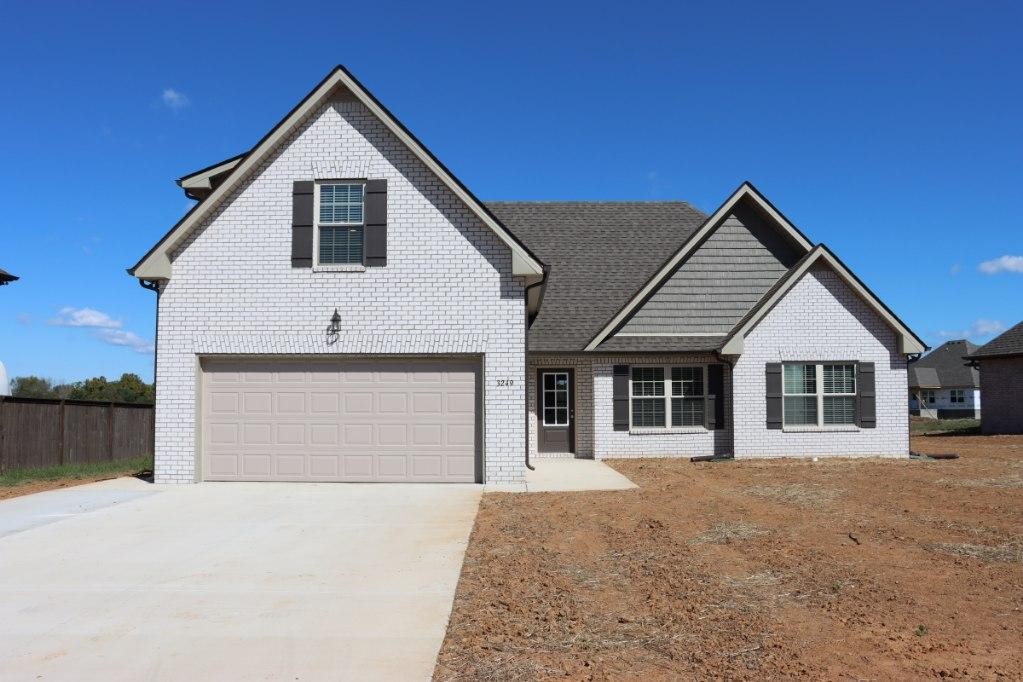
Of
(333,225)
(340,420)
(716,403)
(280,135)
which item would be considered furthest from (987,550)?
(280,135)

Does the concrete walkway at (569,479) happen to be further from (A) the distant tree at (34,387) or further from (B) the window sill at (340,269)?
(A) the distant tree at (34,387)

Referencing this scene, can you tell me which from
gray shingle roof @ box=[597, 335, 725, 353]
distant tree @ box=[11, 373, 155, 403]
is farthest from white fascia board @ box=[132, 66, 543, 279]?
distant tree @ box=[11, 373, 155, 403]

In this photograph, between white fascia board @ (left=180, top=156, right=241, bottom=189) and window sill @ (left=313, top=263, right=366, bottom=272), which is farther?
white fascia board @ (left=180, top=156, right=241, bottom=189)

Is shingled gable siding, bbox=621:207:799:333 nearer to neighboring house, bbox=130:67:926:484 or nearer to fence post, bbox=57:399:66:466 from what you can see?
neighboring house, bbox=130:67:926:484

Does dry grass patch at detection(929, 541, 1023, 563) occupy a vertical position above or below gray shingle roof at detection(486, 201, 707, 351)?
below

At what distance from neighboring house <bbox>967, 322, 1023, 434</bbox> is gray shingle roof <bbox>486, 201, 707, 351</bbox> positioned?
14.6 meters

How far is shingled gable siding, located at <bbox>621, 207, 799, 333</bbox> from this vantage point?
20.0 metres

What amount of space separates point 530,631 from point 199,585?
3321 mm

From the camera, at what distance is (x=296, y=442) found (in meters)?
14.3

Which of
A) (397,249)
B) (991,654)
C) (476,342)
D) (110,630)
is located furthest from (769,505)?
(110,630)

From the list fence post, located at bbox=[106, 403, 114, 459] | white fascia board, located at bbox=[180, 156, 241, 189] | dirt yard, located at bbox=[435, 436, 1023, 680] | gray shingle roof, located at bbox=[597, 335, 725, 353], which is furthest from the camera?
fence post, located at bbox=[106, 403, 114, 459]

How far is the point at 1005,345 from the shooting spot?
30781mm

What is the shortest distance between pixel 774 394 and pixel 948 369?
56290mm

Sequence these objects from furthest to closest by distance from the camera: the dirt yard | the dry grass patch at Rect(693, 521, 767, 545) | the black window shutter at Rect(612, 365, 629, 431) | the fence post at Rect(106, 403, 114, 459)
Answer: the fence post at Rect(106, 403, 114, 459) → the black window shutter at Rect(612, 365, 629, 431) → the dry grass patch at Rect(693, 521, 767, 545) → the dirt yard
